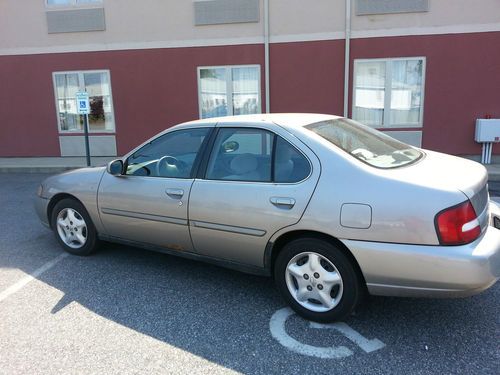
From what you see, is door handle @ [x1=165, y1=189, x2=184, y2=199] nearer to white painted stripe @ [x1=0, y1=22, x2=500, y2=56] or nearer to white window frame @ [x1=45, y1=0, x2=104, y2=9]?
white painted stripe @ [x1=0, y1=22, x2=500, y2=56]

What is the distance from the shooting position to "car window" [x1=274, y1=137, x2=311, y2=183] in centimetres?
316

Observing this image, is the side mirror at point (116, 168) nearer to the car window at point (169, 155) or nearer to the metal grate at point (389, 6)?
the car window at point (169, 155)

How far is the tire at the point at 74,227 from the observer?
450 cm

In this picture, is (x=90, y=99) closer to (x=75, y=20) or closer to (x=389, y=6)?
(x=75, y=20)

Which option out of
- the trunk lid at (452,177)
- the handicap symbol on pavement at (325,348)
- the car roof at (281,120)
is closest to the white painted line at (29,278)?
the car roof at (281,120)

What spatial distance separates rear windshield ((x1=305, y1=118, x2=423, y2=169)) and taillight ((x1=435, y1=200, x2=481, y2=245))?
0.57 metres

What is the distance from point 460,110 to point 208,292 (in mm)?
8543

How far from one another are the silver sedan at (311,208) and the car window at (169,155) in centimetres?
1

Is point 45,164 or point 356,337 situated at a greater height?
point 45,164

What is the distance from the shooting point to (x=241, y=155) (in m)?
3.60

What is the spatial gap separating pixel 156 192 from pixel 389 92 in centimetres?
797

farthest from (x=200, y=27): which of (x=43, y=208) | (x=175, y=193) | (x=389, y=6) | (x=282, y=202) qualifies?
(x=282, y=202)

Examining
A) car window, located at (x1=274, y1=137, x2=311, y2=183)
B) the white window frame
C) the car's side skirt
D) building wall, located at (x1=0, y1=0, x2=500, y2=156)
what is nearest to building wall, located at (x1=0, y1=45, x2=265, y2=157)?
building wall, located at (x1=0, y1=0, x2=500, y2=156)

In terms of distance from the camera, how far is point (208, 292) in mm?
3717
